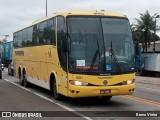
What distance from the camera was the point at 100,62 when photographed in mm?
13594

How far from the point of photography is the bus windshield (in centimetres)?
1354

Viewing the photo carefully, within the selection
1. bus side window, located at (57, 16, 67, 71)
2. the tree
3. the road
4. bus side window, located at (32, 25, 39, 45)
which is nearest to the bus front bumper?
the road

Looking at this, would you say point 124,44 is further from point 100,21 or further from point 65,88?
point 65,88

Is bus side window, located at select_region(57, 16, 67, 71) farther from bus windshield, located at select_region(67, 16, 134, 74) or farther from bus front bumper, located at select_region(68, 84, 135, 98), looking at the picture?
bus front bumper, located at select_region(68, 84, 135, 98)

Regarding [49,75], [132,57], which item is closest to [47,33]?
[49,75]

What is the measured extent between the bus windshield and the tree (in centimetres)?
5798

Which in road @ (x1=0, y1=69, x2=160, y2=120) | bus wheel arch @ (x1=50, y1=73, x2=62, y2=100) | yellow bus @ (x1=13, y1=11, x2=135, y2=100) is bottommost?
road @ (x1=0, y1=69, x2=160, y2=120)

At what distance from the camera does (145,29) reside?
238 ft

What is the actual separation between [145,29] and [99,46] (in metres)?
60.1

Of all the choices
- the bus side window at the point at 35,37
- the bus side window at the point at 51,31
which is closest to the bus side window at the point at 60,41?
the bus side window at the point at 51,31

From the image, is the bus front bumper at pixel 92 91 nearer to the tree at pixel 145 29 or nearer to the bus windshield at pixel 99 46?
the bus windshield at pixel 99 46

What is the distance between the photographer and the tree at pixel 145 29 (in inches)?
2825

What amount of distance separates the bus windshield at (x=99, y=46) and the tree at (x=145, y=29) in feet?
190

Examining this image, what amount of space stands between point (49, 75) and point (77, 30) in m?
3.00
